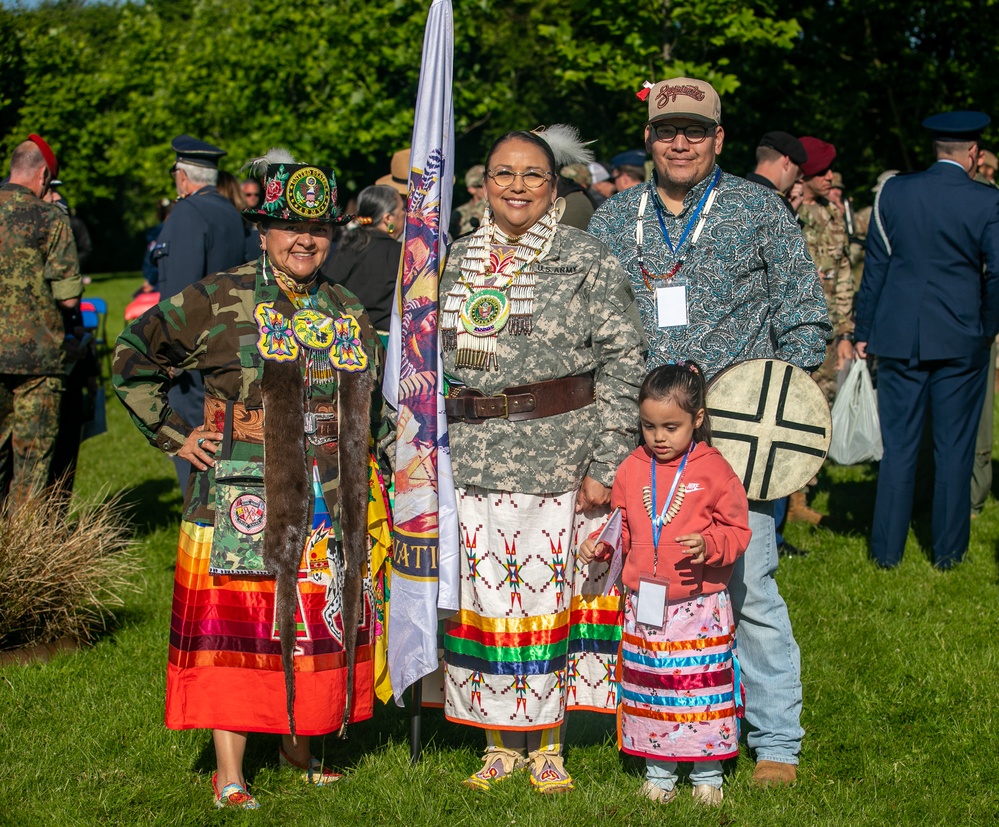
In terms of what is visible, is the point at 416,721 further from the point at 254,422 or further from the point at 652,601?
the point at 254,422

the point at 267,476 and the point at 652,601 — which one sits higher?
the point at 267,476

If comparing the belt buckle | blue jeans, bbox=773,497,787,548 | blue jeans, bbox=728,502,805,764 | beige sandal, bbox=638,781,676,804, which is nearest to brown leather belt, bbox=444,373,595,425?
the belt buckle

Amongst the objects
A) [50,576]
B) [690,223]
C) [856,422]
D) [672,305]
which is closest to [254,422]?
[672,305]

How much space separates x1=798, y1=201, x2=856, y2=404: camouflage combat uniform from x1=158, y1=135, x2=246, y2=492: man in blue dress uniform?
4.03 meters

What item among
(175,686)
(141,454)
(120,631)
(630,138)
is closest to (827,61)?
(630,138)

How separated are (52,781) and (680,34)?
11959 mm

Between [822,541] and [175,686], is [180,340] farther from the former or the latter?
[822,541]

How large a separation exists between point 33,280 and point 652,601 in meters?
4.32

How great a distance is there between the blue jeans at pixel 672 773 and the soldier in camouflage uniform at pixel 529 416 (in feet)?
1.12

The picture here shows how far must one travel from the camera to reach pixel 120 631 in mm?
6148

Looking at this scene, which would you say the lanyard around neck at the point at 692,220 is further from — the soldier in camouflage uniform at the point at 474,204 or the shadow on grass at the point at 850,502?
the soldier in camouflage uniform at the point at 474,204

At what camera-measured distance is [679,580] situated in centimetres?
398

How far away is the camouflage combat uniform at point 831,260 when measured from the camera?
8406mm

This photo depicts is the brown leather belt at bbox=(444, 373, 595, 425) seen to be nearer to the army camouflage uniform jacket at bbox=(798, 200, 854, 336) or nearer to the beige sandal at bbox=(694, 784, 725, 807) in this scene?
the beige sandal at bbox=(694, 784, 725, 807)
